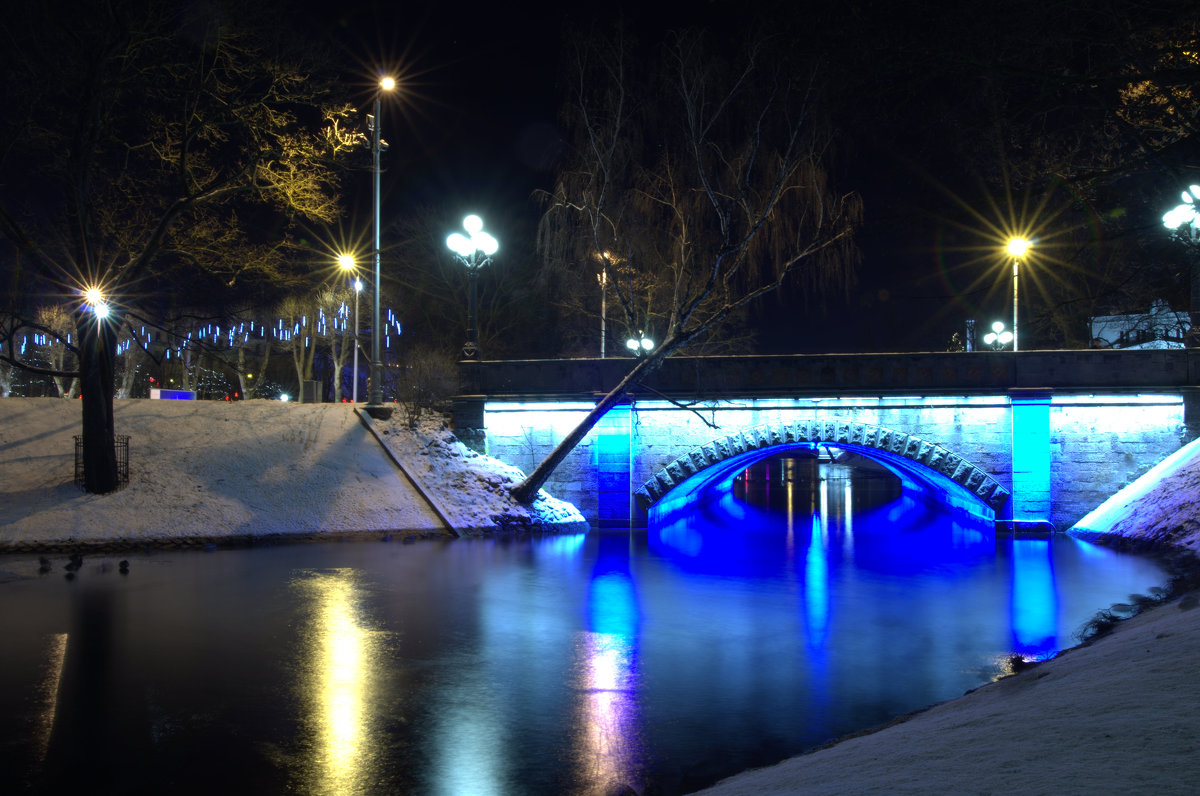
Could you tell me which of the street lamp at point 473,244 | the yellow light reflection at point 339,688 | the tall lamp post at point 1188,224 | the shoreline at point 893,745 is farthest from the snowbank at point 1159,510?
the street lamp at point 473,244

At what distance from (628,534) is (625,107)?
10517 millimetres

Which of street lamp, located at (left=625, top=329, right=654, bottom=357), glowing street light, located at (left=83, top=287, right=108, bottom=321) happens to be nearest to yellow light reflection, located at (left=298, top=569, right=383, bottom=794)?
glowing street light, located at (left=83, top=287, right=108, bottom=321)

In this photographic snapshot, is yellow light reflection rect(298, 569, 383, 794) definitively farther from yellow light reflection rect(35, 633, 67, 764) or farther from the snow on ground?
the snow on ground

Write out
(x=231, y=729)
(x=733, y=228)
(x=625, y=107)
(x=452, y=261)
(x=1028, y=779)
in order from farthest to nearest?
(x=452, y=261) → (x=733, y=228) → (x=625, y=107) → (x=231, y=729) → (x=1028, y=779)

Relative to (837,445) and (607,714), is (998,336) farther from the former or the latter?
(607,714)

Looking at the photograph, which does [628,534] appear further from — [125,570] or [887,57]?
[887,57]

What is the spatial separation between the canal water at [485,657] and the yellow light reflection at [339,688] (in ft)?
0.10

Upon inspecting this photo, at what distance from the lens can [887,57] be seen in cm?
753

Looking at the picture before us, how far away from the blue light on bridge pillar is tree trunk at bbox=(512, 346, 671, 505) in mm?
541

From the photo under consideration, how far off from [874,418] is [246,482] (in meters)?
14.6

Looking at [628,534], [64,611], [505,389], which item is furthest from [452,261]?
[64,611]

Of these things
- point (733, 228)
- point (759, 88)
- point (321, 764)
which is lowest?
point (321, 764)

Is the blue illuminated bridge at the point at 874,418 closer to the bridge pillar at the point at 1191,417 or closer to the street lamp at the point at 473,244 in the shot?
the bridge pillar at the point at 1191,417

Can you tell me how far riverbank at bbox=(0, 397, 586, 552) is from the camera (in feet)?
53.7
